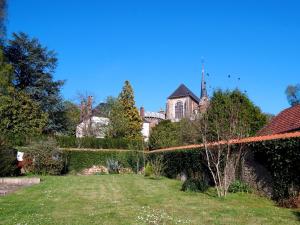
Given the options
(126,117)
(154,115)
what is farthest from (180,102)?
(126,117)

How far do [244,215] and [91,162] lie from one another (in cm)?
2217

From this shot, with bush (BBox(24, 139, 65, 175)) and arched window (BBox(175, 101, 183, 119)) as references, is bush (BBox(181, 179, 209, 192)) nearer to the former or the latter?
bush (BBox(24, 139, 65, 175))

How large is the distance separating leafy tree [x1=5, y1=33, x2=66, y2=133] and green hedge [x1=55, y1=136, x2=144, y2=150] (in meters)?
4.32

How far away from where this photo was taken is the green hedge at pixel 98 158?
93.6ft

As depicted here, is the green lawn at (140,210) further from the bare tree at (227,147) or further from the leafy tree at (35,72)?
the leafy tree at (35,72)

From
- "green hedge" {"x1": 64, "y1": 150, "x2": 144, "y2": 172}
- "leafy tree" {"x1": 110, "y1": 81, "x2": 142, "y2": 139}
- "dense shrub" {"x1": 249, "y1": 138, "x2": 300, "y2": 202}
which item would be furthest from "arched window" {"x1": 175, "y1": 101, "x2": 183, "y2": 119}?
"dense shrub" {"x1": 249, "y1": 138, "x2": 300, "y2": 202}

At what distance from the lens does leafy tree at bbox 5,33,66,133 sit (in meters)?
37.5

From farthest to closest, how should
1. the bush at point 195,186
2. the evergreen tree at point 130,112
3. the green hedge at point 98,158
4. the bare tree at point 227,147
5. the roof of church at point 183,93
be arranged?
the roof of church at point 183,93 → the evergreen tree at point 130,112 → the green hedge at point 98,158 → the bush at point 195,186 → the bare tree at point 227,147

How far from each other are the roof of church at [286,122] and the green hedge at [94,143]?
1627cm

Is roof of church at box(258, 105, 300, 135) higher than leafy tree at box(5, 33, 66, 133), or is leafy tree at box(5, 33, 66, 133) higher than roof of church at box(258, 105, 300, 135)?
leafy tree at box(5, 33, 66, 133)

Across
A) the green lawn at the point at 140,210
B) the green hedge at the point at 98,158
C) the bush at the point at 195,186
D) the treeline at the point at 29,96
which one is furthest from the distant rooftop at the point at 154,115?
the green lawn at the point at 140,210

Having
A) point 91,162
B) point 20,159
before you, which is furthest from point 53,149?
point 91,162

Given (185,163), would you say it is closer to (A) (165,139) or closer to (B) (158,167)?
(B) (158,167)

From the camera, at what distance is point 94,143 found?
3722 centimetres
